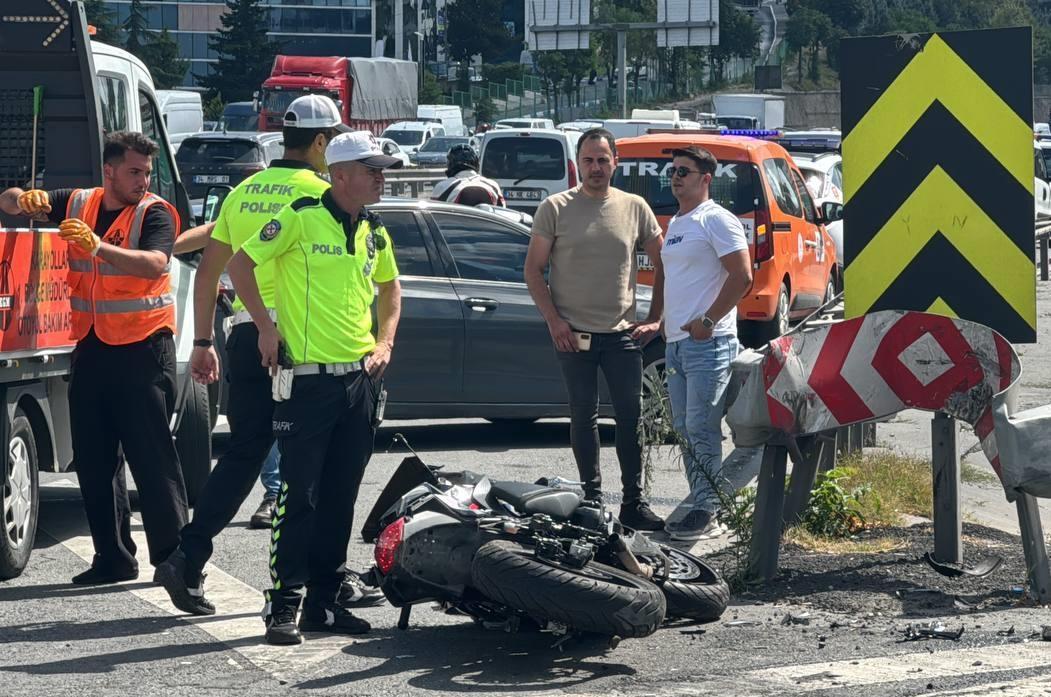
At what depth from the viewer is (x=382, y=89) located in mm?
59219

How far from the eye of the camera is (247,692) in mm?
5520

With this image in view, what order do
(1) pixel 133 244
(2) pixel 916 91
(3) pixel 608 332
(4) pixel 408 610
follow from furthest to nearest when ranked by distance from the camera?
1. (3) pixel 608 332
2. (2) pixel 916 91
3. (1) pixel 133 244
4. (4) pixel 408 610

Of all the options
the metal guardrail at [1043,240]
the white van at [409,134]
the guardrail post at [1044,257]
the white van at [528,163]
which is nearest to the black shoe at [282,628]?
the metal guardrail at [1043,240]

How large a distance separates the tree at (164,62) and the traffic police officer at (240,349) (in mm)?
82329

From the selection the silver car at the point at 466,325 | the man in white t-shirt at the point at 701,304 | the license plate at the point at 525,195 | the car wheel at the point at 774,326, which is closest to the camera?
the man in white t-shirt at the point at 701,304

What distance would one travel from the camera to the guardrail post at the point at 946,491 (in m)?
7.02

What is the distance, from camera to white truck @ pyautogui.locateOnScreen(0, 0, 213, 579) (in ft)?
23.7

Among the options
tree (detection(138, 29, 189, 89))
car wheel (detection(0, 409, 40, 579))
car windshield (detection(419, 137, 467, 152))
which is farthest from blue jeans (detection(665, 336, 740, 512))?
tree (detection(138, 29, 189, 89))

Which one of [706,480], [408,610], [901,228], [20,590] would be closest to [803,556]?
[706,480]

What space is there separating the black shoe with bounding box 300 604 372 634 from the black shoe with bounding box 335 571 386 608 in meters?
0.36

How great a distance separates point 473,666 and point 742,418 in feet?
5.78

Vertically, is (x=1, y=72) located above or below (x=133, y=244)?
above

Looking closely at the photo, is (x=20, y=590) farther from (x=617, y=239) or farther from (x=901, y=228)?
(x=901, y=228)

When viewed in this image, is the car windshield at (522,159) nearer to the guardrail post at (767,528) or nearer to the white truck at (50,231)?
the white truck at (50,231)
